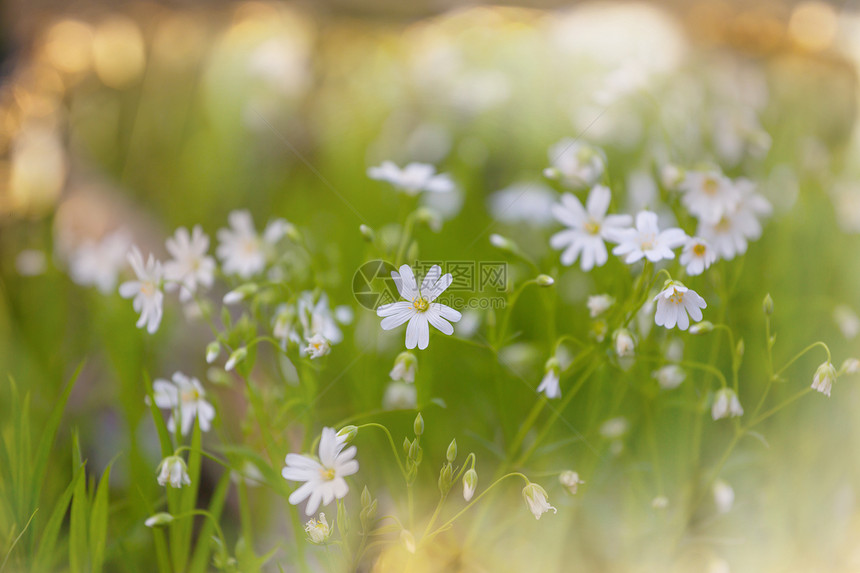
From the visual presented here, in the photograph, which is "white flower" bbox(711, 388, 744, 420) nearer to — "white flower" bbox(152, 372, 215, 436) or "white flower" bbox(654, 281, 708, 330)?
"white flower" bbox(654, 281, 708, 330)

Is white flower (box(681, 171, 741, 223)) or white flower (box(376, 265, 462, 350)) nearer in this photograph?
white flower (box(376, 265, 462, 350))

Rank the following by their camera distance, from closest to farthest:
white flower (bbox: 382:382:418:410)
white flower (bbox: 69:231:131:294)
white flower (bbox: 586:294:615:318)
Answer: white flower (bbox: 586:294:615:318) → white flower (bbox: 382:382:418:410) → white flower (bbox: 69:231:131:294)

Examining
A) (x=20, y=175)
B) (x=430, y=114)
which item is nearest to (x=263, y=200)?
(x=430, y=114)

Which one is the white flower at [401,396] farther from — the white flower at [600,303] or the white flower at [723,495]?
the white flower at [723,495]

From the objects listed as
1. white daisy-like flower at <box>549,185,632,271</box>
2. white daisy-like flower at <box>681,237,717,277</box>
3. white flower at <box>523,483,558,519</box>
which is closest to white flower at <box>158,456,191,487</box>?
white flower at <box>523,483,558,519</box>

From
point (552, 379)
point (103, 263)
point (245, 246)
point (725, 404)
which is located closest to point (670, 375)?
point (725, 404)

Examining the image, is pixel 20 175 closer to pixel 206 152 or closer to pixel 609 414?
pixel 206 152

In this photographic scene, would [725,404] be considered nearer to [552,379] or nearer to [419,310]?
[552,379]
